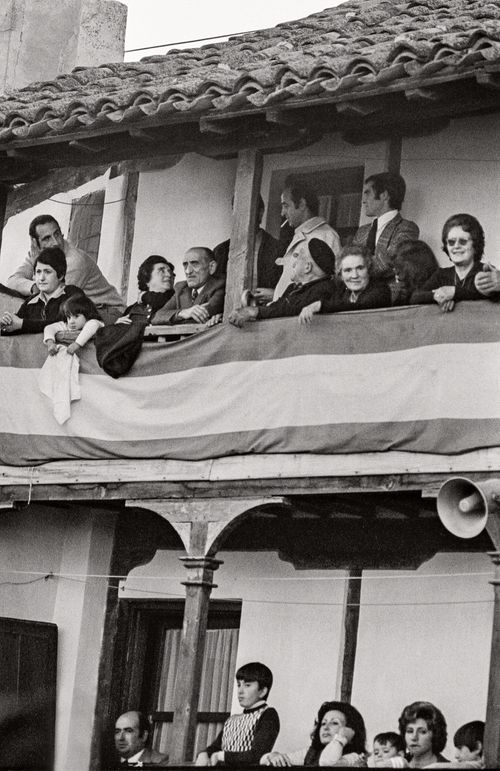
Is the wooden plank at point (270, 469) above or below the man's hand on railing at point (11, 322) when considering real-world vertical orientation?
below

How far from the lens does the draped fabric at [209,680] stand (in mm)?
15469

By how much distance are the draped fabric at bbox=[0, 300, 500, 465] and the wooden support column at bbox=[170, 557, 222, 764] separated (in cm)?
91

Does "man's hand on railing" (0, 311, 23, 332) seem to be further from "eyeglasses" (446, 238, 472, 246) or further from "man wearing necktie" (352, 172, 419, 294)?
"eyeglasses" (446, 238, 472, 246)

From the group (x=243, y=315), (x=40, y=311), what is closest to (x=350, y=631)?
(x=243, y=315)

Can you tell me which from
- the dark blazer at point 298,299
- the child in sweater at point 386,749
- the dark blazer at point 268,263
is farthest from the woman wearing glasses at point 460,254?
the child in sweater at point 386,749

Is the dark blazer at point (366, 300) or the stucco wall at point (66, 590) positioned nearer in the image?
the dark blazer at point (366, 300)

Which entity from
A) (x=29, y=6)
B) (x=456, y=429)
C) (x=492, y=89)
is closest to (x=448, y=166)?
(x=492, y=89)

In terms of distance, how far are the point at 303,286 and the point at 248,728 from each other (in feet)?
11.5

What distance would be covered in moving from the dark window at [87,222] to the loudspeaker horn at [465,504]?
619 cm

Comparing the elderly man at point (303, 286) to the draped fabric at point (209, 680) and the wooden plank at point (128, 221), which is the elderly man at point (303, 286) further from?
the draped fabric at point (209, 680)

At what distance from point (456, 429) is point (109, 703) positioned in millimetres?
5236

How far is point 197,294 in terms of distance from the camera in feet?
48.2

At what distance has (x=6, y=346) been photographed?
595 inches

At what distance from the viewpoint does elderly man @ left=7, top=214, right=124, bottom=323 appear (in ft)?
52.2
